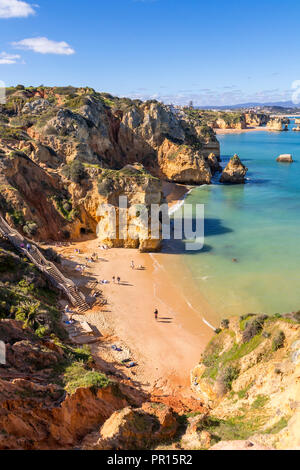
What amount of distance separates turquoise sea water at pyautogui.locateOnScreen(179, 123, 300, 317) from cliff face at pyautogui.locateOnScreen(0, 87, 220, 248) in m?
7.31

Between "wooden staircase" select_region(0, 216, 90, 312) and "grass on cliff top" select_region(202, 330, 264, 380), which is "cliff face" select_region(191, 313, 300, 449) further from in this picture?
"wooden staircase" select_region(0, 216, 90, 312)

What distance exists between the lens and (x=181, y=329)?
674 inches

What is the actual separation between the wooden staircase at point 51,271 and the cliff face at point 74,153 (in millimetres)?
4268

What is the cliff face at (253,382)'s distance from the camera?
7730 millimetres

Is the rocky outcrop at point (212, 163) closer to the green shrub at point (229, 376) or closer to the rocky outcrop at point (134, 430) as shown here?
the green shrub at point (229, 376)

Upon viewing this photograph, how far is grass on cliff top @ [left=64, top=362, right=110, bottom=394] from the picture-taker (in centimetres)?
855

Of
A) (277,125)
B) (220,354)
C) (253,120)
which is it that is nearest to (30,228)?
(220,354)

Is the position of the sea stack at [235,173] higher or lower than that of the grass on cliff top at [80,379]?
higher

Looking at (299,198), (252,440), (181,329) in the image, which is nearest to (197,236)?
(181,329)

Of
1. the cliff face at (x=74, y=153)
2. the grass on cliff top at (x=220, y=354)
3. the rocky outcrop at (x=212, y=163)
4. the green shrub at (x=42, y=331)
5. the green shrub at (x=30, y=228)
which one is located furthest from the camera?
the rocky outcrop at (x=212, y=163)

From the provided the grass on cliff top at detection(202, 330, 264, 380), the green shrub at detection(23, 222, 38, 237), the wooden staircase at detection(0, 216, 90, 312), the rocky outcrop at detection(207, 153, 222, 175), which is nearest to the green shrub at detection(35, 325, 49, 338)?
the wooden staircase at detection(0, 216, 90, 312)

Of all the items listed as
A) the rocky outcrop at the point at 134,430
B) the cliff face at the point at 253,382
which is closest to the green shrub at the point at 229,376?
the cliff face at the point at 253,382

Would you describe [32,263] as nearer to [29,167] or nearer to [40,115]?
[29,167]

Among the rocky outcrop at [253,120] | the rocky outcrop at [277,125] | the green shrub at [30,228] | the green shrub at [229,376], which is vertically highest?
the rocky outcrop at [253,120]
